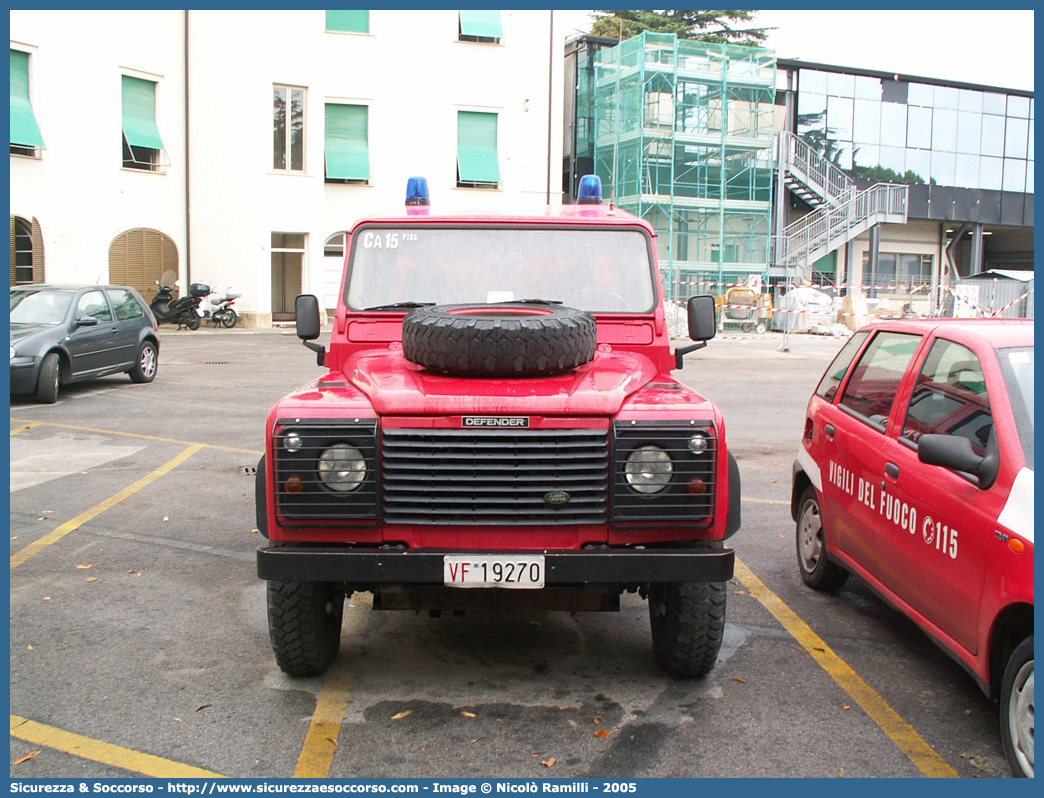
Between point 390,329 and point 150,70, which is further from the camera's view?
point 150,70

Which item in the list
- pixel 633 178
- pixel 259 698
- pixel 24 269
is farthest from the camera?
pixel 633 178

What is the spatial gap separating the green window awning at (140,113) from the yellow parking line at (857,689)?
25.3 m

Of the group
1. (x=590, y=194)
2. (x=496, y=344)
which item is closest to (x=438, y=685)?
(x=496, y=344)

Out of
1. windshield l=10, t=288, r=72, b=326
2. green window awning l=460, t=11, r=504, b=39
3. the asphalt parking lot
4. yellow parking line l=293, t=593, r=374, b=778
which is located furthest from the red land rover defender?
green window awning l=460, t=11, r=504, b=39

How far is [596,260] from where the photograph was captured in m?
5.64

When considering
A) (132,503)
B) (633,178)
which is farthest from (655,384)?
(633,178)

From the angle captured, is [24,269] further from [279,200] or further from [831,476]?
[831,476]

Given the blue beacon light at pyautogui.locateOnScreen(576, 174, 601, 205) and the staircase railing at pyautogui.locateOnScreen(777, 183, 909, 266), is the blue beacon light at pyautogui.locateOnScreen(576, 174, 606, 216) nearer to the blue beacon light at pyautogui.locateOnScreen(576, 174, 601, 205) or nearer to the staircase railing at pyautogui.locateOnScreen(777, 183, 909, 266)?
the blue beacon light at pyautogui.locateOnScreen(576, 174, 601, 205)

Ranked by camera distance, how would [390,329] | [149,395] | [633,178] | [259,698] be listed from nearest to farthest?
[259,698]
[390,329]
[149,395]
[633,178]

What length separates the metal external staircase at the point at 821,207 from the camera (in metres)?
37.9

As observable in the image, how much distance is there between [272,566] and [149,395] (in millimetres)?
11267

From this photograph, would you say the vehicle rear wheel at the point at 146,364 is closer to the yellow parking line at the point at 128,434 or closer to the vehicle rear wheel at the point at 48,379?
the vehicle rear wheel at the point at 48,379

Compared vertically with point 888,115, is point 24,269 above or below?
below

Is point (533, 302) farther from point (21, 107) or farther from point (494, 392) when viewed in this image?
point (21, 107)
